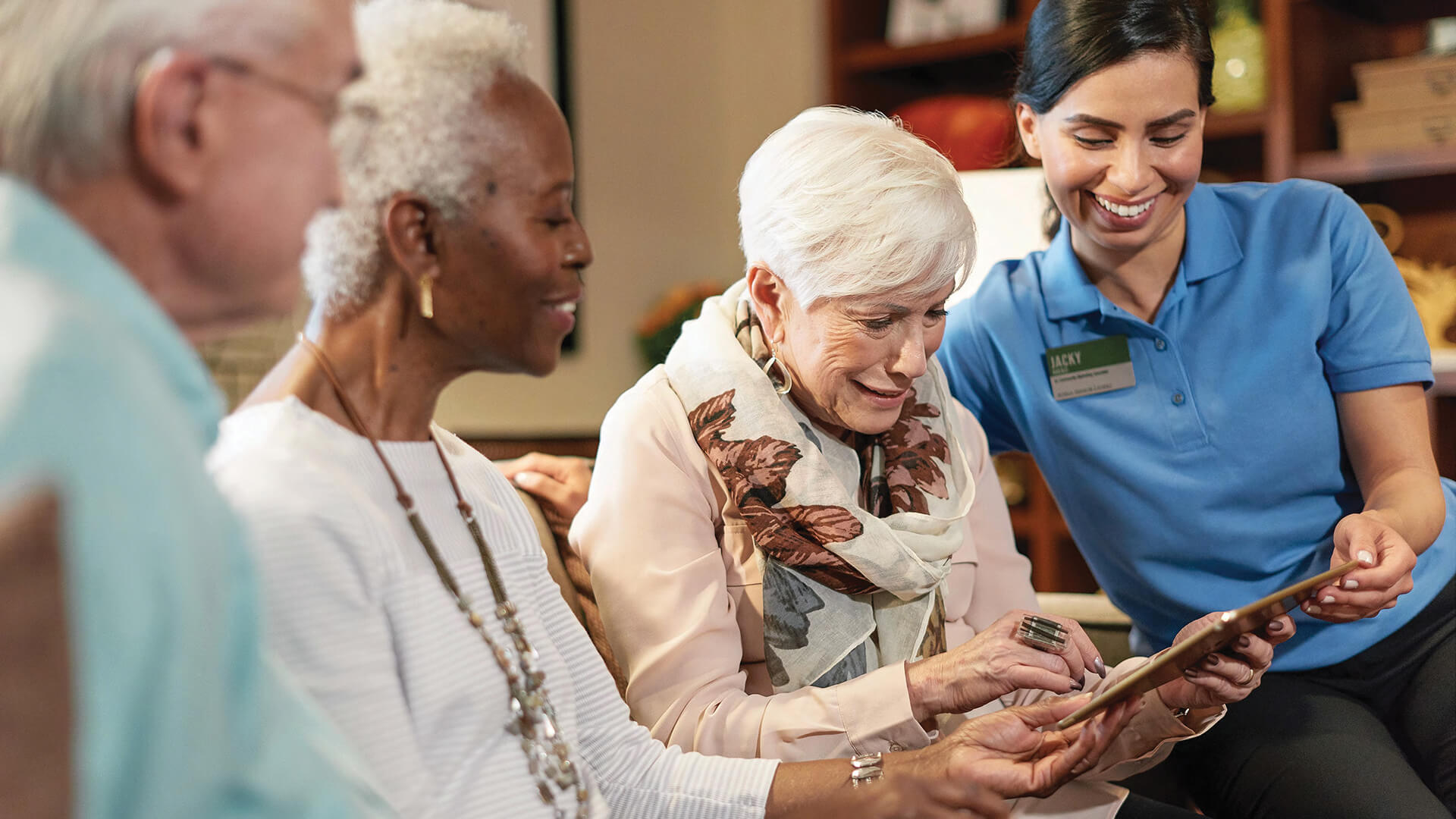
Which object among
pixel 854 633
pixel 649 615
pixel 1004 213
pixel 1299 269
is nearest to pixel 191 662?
pixel 649 615

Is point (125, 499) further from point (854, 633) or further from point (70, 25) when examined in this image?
point (854, 633)

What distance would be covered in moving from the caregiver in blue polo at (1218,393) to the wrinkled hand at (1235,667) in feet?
0.73

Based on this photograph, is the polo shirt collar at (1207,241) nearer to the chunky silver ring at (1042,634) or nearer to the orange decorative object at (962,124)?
the chunky silver ring at (1042,634)

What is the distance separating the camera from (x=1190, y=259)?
1765 mm

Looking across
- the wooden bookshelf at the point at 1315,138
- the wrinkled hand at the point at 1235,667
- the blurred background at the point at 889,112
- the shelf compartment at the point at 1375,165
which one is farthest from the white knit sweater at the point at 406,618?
the shelf compartment at the point at 1375,165

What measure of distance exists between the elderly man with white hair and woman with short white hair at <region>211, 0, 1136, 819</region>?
17cm

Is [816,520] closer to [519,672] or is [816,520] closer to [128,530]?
[519,672]

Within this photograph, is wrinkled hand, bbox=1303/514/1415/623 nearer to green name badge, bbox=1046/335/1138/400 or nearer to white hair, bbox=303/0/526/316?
green name badge, bbox=1046/335/1138/400

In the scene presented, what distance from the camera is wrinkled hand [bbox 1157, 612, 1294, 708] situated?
54.0 inches

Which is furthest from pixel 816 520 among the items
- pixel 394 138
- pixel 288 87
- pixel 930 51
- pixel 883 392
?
pixel 930 51

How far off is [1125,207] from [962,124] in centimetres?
178

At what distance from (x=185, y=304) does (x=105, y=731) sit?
0.24 metres

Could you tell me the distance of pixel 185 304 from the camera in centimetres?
64

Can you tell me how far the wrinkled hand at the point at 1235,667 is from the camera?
137cm
